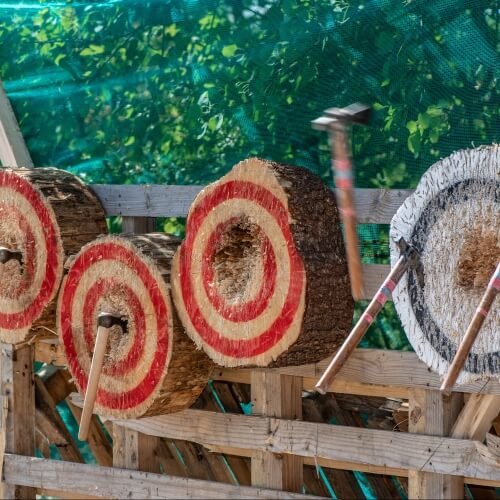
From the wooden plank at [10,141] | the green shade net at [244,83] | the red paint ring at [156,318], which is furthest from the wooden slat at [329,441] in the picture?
the wooden plank at [10,141]

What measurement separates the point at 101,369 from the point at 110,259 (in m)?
0.38

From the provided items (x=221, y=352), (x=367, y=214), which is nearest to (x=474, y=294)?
(x=367, y=214)

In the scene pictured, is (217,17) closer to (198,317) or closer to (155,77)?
(155,77)

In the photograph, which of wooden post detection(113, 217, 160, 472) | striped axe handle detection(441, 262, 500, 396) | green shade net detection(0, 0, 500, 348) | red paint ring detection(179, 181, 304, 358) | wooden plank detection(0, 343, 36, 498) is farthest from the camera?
wooden plank detection(0, 343, 36, 498)

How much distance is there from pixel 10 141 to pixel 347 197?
6.48 ft

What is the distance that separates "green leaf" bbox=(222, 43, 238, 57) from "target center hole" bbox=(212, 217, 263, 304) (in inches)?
30.1

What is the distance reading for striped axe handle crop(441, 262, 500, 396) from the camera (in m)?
3.02

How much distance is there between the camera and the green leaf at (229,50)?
4.24 m

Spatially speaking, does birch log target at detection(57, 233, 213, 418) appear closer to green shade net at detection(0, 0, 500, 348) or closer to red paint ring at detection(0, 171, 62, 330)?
red paint ring at detection(0, 171, 62, 330)

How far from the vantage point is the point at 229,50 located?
4258 millimetres

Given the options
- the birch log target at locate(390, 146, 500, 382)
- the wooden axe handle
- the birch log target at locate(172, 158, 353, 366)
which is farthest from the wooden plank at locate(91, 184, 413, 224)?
the wooden axe handle

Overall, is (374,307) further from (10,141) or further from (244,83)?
(10,141)

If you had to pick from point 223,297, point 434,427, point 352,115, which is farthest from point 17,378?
point 352,115

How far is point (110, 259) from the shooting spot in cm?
413
